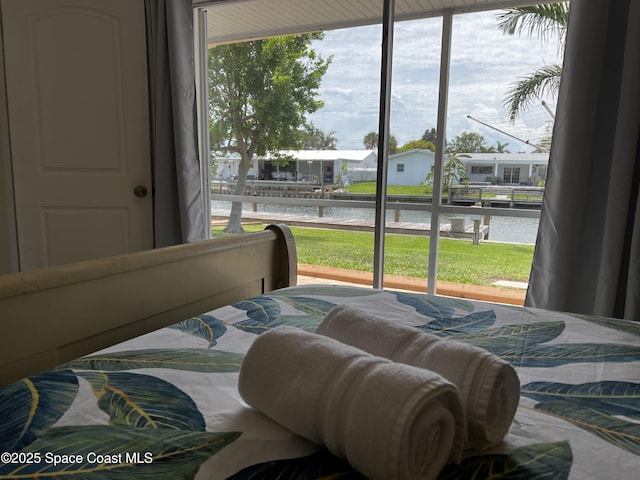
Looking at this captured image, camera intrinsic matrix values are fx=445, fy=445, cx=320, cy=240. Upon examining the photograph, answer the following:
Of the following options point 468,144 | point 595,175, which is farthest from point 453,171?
point 595,175

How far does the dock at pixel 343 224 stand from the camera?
13.2 feet

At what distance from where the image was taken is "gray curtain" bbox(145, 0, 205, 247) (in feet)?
7.96

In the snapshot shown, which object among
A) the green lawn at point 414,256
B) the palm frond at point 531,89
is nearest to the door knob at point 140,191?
the green lawn at point 414,256

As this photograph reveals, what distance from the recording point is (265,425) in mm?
644

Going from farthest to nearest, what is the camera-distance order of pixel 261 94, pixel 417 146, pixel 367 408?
pixel 261 94, pixel 417 146, pixel 367 408

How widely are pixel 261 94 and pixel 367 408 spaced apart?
4.38 metres

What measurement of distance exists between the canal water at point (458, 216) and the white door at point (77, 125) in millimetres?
1685

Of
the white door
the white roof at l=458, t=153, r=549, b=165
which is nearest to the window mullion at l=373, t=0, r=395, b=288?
the white door

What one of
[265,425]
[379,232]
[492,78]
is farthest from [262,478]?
[492,78]

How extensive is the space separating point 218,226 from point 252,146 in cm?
93

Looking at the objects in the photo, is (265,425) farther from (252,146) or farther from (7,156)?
(252,146)

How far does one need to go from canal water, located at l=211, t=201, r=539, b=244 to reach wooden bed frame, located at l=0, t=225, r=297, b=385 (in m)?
2.08

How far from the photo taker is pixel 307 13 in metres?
3.38

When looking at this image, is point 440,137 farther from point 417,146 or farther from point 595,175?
point 595,175
